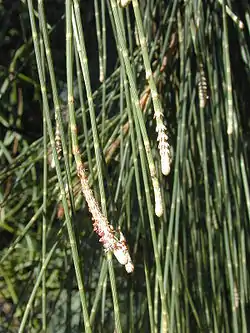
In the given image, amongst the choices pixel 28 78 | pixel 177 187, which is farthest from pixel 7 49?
pixel 177 187

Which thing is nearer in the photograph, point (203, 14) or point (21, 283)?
point (203, 14)

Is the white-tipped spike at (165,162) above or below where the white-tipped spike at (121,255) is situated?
above

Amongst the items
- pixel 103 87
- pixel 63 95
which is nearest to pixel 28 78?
pixel 63 95

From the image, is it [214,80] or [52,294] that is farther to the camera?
[52,294]

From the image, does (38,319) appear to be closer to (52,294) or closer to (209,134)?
(52,294)

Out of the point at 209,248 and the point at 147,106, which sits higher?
the point at 147,106

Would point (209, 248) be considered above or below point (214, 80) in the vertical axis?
below

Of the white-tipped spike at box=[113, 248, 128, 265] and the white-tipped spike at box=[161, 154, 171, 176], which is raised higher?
the white-tipped spike at box=[161, 154, 171, 176]

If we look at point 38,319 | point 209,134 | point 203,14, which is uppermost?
point 203,14

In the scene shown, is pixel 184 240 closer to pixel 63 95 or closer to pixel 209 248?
pixel 209 248
